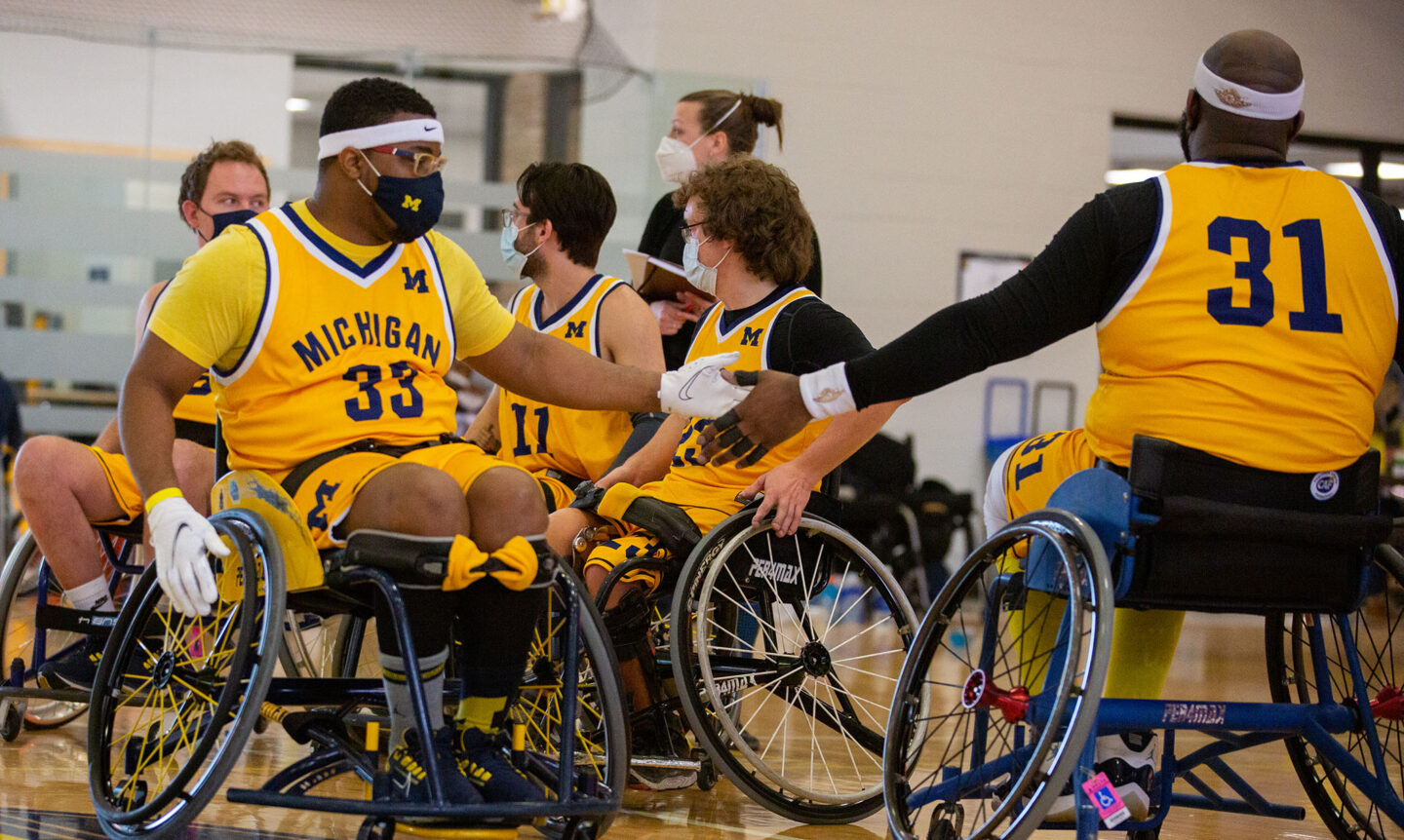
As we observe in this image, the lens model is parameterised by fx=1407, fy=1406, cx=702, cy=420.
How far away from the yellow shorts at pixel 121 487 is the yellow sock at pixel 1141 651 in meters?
1.82

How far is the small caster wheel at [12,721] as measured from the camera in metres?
2.88

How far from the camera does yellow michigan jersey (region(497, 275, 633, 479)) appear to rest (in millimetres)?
2879

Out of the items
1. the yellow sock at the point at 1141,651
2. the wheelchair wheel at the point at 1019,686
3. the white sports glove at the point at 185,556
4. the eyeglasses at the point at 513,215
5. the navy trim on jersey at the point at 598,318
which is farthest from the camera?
the eyeglasses at the point at 513,215

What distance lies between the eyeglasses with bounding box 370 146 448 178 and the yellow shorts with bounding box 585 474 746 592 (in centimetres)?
72

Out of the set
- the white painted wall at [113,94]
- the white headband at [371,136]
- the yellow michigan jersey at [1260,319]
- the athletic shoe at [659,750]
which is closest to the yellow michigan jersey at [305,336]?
the white headband at [371,136]

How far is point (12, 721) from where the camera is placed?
2896mm

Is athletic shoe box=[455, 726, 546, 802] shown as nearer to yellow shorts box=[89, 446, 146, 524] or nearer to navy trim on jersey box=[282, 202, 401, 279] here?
navy trim on jersey box=[282, 202, 401, 279]

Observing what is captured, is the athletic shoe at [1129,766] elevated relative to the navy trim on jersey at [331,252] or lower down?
lower down

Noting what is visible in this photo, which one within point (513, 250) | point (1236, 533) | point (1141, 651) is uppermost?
point (513, 250)

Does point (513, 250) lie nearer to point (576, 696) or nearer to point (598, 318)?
point (598, 318)

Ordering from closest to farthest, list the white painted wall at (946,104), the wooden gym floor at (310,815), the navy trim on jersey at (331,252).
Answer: the navy trim on jersey at (331,252) → the wooden gym floor at (310,815) → the white painted wall at (946,104)

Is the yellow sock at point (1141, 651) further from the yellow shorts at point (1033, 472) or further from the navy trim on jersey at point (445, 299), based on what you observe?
the navy trim on jersey at point (445, 299)

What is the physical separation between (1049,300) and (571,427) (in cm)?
125

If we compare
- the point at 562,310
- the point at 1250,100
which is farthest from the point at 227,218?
the point at 1250,100
